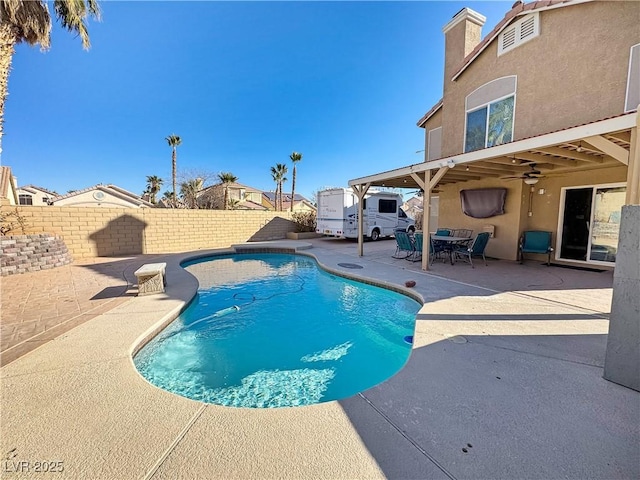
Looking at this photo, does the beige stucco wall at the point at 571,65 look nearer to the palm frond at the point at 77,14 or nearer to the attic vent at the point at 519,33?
the attic vent at the point at 519,33

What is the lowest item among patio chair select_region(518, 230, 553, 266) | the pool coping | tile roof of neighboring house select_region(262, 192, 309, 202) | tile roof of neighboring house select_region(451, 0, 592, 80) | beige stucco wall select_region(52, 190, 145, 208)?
the pool coping

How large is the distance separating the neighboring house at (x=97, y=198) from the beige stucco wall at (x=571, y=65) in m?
27.2

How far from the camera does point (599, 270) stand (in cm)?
698

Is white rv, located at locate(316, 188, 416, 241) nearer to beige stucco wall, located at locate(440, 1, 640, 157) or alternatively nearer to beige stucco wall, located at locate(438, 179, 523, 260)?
beige stucco wall, located at locate(438, 179, 523, 260)

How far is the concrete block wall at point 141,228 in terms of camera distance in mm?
9227

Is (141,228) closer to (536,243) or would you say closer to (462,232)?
(462,232)

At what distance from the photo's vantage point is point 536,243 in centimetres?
790

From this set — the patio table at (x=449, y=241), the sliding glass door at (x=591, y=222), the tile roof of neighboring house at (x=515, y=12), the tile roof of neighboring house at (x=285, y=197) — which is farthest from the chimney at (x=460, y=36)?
the tile roof of neighboring house at (x=285, y=197)

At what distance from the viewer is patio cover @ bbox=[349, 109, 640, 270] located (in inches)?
139

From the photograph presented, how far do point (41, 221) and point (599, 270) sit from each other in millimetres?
16656

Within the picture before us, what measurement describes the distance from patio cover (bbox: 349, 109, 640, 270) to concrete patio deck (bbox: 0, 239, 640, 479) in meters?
1.82

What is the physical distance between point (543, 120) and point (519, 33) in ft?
8.56

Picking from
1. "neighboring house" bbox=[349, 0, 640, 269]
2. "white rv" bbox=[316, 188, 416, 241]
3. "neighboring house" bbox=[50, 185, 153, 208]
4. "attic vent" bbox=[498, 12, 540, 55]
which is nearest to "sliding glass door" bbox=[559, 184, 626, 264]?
"neighboring house" bbox=[349, 0, 640, 269]

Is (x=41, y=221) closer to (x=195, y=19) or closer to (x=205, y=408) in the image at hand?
(x=195, y=19)
